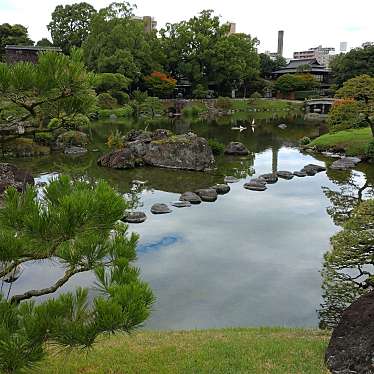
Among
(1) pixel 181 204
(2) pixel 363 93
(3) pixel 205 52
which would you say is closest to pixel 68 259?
(1) pixel 181 204

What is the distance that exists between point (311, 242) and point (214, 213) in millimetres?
4138

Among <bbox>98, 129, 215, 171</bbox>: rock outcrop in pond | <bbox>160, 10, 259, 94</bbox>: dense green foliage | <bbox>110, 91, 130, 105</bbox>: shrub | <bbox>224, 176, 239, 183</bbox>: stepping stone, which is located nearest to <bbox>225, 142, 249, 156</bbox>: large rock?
<bbox>98, 129, 215, 171</bbox>: rock outcrop in pond

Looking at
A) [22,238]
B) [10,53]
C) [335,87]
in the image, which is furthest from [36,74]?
[335,87]

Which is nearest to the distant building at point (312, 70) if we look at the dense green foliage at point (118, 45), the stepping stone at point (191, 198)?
the dense green foliage at point (118, 45)

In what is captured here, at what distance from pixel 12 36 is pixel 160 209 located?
49.6 meters

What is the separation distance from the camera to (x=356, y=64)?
194 feet

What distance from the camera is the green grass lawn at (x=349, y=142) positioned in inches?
1155

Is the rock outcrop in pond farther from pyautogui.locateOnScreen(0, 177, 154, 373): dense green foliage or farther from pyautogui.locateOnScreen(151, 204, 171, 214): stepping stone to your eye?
pyautogui.locateOnScreen(0, 177, 154, 373): dense green foliage

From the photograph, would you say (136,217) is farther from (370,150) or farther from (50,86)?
(370,150)

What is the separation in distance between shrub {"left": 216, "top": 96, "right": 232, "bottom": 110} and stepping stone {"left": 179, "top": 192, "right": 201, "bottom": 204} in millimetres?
47646

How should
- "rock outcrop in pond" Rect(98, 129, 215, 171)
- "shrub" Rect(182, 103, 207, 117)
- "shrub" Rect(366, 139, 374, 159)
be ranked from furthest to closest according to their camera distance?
1. "shrub" Rect(182, 103, 207, 117)
2. "shrub" Rect(366, 139, 374, 159)
3. "rock outcrop in pond" Rect(98, 129, 215, 171)

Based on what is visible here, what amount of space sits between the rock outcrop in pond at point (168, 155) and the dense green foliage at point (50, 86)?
21.5m

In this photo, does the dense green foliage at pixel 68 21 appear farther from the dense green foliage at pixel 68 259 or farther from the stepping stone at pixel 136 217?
the dense green foliage at pixel 68 259

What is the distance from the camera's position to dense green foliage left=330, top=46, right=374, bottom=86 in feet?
191
